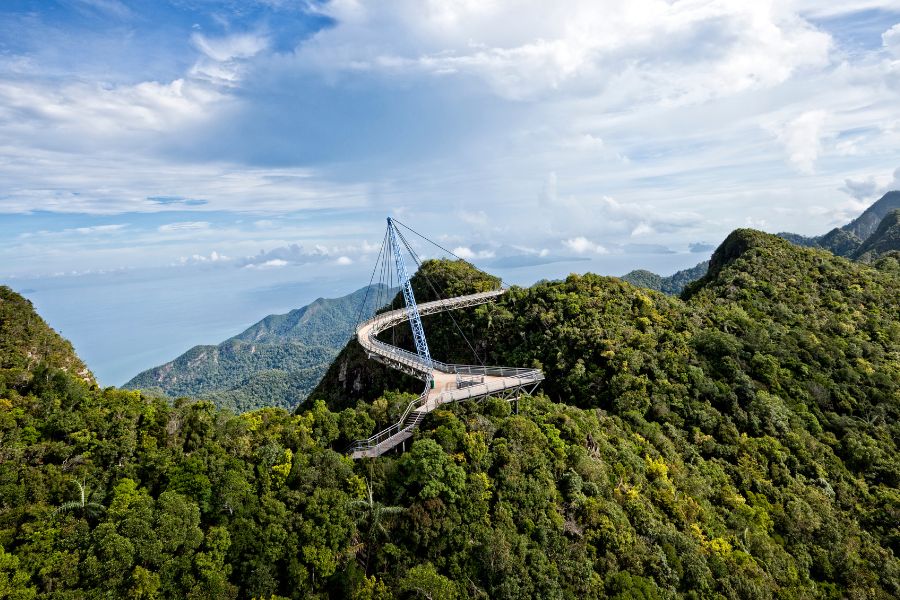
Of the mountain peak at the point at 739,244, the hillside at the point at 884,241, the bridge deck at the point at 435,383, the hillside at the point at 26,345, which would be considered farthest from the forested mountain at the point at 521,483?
the hillside at the point at 884,241

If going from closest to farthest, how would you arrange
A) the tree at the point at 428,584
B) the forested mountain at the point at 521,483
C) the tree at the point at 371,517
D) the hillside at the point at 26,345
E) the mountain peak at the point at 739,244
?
the forested mountain at the point at 521,483 < the tree at the point at 428,584 < the tree at the point at 371,517 < the hillside at the point at 26,345 < the mountain peak at the point at 739,244

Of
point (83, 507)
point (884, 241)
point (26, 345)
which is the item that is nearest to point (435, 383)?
point (83, 507)

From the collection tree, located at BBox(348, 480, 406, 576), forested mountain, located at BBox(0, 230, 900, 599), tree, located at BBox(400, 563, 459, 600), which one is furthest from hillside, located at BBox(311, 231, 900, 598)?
tree, located at BBox(400, 563, 459, 600)

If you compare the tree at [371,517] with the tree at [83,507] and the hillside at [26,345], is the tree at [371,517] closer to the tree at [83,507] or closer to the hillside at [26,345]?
the tree at [83,507]

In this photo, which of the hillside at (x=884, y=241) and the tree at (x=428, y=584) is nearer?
the tree at (x=428, y=584)

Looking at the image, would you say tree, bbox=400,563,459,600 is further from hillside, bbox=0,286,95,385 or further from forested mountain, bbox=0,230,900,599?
hillside, bbox=0,286,95,385

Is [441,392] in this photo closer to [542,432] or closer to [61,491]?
[542,432]
